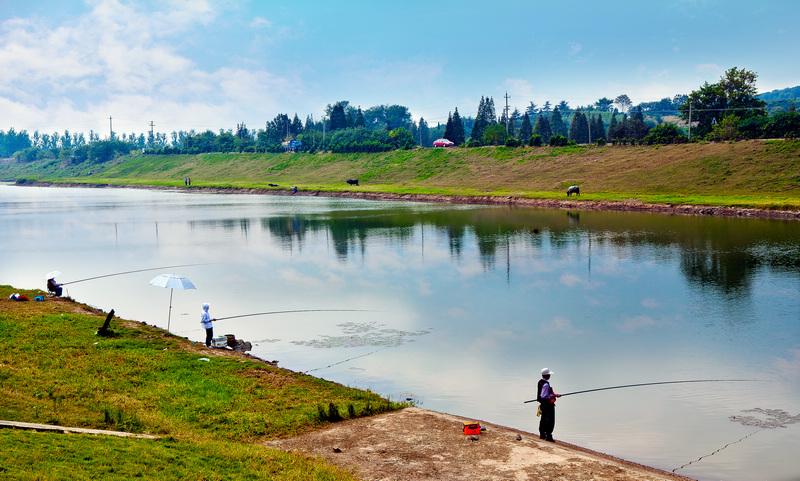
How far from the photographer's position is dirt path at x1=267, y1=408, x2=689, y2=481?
591 inches

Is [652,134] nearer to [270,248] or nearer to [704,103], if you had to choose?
[704,103]

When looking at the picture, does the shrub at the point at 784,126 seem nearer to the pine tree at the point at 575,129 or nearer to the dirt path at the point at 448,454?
the pine tree at the point at 575,129

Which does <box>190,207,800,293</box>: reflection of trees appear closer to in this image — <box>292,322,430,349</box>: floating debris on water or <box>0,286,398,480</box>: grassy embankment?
<box>292,322,430,349</box>: floating debris on water

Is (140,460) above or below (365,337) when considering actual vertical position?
above

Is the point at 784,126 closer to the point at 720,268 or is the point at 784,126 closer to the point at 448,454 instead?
the point at 720,268

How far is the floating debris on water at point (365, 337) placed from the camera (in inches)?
1062

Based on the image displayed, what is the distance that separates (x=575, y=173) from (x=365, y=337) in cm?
7430

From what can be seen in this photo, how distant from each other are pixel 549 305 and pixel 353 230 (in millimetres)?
32652

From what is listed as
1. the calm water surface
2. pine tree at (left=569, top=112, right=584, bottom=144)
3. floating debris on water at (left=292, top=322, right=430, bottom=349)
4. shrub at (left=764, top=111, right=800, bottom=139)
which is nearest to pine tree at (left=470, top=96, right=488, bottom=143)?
pine tree at (left=569, top=112, right=584, bottom=144)

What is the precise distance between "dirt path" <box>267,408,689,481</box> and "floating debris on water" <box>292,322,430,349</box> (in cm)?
856

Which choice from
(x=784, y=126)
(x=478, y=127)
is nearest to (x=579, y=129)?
(x=478, y=127)

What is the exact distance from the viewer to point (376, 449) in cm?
1639

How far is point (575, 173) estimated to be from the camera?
97.0 meters

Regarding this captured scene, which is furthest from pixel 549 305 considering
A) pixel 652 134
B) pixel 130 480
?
pixel 652 134
